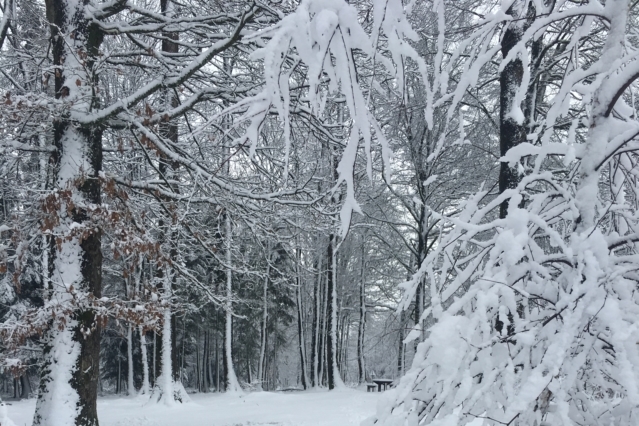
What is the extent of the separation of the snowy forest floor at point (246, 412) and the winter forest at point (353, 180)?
5.9 inches

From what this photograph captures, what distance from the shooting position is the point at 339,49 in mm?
1400

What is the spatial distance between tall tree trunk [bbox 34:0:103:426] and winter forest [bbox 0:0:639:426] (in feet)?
0.08

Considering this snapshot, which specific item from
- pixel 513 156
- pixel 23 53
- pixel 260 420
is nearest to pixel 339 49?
pixel 513 156

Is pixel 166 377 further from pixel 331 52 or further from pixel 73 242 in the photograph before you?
pixel 331 52

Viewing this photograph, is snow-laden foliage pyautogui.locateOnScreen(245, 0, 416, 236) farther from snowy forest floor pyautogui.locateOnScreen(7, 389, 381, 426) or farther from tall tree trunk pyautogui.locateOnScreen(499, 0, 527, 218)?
snowy forest floor pyautogui.locateOnScreen(7, 389, 381, 426)

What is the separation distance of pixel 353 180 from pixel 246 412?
12.3 metres

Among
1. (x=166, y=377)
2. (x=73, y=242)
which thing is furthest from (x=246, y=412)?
(x=73, y=242)

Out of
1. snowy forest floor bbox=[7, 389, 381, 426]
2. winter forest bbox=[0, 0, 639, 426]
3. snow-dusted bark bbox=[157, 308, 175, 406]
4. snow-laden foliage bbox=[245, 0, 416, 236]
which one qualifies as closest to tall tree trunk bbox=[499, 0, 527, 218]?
winter forest bbox=[0, 0, 639, 426]

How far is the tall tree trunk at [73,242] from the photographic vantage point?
535cm

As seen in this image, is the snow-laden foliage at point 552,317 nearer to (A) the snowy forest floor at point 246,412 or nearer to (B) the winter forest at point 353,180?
(B) the winter forest at point 353,180

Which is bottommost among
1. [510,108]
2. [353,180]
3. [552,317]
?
[552,317]

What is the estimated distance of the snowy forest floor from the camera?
10406mm

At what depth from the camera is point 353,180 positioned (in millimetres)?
1562

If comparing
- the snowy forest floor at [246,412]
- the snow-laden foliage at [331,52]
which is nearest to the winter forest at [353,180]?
the snow-laden foliage at [331,52]
